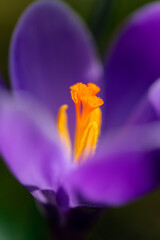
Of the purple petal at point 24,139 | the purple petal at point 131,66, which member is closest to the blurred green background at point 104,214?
the purple petal at point 131,66

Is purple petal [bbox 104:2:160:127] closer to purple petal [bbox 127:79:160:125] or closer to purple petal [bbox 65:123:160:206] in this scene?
purple petal [bbox 127:79:160:125]

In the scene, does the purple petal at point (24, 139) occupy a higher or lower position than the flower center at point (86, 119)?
higher

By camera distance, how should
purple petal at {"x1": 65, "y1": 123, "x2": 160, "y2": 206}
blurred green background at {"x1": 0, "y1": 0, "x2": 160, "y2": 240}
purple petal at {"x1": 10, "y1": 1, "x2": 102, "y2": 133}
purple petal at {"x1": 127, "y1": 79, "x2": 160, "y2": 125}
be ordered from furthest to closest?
blurred green background at {"x1": 0, "y1": 0, "x2": 160, "y2": 240}, purple petal at {"x1": 10, "y1": 1, "x2": 102, "y2": 133}, purple petal at {"x1": 127, "y1": 79, "x2": 160, "y2": 125}, purple petal at {"x1": 65, "y1": 123, "x2": 160, "y2": 206}

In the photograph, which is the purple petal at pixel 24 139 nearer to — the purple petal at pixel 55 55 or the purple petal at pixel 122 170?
the purple petal at pixel 122 170

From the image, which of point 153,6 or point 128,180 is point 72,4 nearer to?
point 153,6

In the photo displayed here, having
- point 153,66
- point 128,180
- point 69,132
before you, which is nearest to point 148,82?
point 153,66

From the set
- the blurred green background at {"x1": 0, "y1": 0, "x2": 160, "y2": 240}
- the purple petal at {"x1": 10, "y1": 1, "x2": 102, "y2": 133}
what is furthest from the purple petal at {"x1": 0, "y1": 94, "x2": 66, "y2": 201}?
the blurred green background at {"x1": 0, "y1": 0, "x2": 160, "y2": 240}

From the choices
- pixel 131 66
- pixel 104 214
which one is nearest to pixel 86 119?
pixel 131 66
